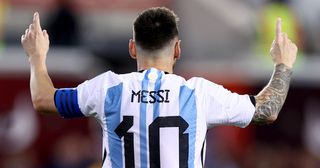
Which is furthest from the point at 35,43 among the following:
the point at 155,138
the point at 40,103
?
the point at 155,138

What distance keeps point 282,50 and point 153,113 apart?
91 cm

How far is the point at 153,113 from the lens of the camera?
6.55 meters

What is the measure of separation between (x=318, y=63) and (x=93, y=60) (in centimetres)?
313

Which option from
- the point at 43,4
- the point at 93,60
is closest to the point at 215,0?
the point at 43,4

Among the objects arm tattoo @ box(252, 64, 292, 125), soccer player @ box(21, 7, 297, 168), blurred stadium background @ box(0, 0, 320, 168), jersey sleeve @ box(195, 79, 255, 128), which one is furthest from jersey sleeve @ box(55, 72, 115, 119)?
blurred stadium background @ box(0, 0, 320, 168)

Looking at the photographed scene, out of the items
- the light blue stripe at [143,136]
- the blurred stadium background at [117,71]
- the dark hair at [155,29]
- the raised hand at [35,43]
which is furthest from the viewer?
the blurred stadium background at [117,71]

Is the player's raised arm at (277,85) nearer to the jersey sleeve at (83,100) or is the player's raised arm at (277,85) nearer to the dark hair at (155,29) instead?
the dark hair at (155,29)

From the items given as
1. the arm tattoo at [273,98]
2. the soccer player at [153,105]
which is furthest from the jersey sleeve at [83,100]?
the arm tattoo at [273,98]

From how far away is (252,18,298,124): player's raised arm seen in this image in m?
6.76

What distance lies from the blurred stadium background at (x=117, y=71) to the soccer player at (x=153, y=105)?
666 cm

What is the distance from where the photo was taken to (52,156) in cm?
1484

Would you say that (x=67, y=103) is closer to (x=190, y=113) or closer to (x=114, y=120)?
(x=114, y=120)

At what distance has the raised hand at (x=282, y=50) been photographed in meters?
6.98

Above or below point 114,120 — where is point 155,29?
above
